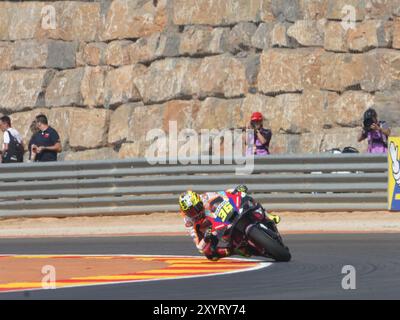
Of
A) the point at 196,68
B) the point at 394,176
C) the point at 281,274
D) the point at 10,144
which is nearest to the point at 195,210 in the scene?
the point at 281,274

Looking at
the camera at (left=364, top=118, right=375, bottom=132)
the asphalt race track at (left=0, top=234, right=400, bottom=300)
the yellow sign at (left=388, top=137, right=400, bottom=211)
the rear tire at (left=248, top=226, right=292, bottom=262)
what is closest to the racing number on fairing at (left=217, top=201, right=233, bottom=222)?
the rear tire at (left=248, top=226, right=292, bottom=262)

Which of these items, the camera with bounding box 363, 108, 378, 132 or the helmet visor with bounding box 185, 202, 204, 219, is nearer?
the helmet visor with bounding box 185, 202, 204, 219

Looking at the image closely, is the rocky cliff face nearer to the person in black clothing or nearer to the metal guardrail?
the metal guardrail

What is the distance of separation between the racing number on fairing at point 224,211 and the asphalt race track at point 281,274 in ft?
2.67

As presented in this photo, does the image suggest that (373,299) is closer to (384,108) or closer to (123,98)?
(384,108)

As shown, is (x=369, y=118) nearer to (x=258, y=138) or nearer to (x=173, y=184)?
(x=258, y=138)

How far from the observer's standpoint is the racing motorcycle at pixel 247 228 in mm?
15219

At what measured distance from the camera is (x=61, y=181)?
23812 millimetres

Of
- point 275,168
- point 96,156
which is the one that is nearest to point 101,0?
point 96,156

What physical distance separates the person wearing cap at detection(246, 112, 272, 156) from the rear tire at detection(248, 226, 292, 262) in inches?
272

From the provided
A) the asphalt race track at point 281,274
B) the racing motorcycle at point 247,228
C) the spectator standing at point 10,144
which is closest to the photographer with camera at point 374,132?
the asphalt race track at point 281,274

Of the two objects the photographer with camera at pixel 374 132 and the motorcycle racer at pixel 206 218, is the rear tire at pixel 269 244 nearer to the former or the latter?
the motorcycle racer at pixel 206 218

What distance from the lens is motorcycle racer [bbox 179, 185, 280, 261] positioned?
15398 mm

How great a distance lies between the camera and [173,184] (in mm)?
23141
